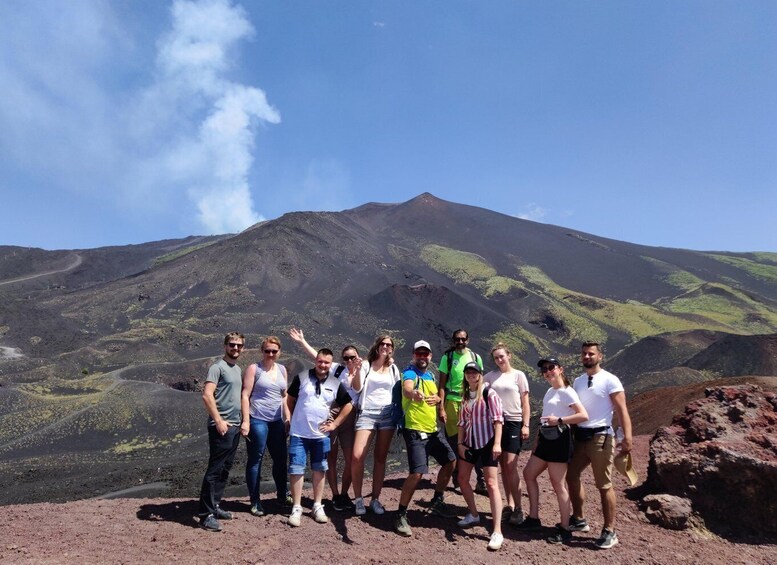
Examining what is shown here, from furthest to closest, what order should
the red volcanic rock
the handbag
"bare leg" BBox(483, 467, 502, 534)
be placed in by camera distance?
the red volcanic rock → the handbag → "bare leg" BBox(483, 467, 502, 534)

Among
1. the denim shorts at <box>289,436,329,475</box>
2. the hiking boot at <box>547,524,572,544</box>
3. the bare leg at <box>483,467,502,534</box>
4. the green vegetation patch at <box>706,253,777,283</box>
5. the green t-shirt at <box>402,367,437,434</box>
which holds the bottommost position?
the hiking boot at <box>547,524,572,544</box>

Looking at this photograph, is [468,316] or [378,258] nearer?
[468,316]

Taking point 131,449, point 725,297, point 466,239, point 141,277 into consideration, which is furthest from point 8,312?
point 725,297

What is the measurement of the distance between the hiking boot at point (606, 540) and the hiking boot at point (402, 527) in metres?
1.66

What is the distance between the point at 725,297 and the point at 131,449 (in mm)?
70585

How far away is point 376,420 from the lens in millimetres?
4770

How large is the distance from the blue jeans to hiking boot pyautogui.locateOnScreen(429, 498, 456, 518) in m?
1.52

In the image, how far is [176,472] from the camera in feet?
48.1

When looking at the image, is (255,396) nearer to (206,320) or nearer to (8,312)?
(206,320)

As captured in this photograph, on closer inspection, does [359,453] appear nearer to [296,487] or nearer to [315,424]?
[315,424]

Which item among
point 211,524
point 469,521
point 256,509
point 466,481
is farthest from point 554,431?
point 211,524

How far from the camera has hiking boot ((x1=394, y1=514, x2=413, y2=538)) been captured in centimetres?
448

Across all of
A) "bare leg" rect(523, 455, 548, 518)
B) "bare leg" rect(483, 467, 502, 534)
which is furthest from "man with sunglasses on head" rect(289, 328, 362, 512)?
"bare leg" rect(523, 455, 548, 518)

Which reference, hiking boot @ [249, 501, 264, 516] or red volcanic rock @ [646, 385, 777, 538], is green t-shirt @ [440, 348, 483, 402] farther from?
red volcanic rock @ [646, 385, 777, 538]
